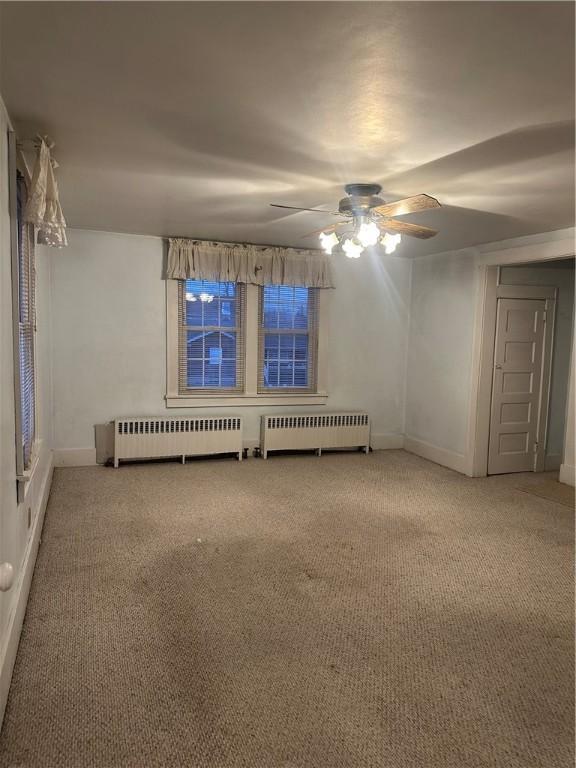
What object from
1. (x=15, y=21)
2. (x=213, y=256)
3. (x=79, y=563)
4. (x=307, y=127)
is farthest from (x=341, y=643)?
(x=213, y=256)

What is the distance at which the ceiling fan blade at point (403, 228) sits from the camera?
3469 mm

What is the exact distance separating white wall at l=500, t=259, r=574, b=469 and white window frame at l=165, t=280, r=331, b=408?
211cm

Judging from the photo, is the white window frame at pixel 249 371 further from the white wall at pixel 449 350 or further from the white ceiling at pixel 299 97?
the white ceiling at pixel 299 97

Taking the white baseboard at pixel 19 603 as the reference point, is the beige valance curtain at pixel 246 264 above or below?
above

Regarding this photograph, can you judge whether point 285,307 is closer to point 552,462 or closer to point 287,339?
point 287,339

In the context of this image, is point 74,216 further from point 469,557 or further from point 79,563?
point 469,557

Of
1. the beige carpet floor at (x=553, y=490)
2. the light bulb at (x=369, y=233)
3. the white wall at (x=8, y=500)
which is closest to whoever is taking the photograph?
the white wall at (x=8, y=500)

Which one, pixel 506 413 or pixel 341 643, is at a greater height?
pixel 506 413

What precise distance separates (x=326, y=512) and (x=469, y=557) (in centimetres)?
121

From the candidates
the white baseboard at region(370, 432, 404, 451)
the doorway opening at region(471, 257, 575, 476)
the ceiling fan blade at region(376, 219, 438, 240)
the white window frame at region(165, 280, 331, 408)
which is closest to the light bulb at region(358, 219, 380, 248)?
the ceiling fan blade at region(376, 219, 438, 240)

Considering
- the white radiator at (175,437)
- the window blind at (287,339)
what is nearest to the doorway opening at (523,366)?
the window blind at (287,339)

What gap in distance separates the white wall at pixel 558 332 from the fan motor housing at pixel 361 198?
8.44 ft

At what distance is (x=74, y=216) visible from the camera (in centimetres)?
466

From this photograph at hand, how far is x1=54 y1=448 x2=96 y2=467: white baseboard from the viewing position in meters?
5.39
